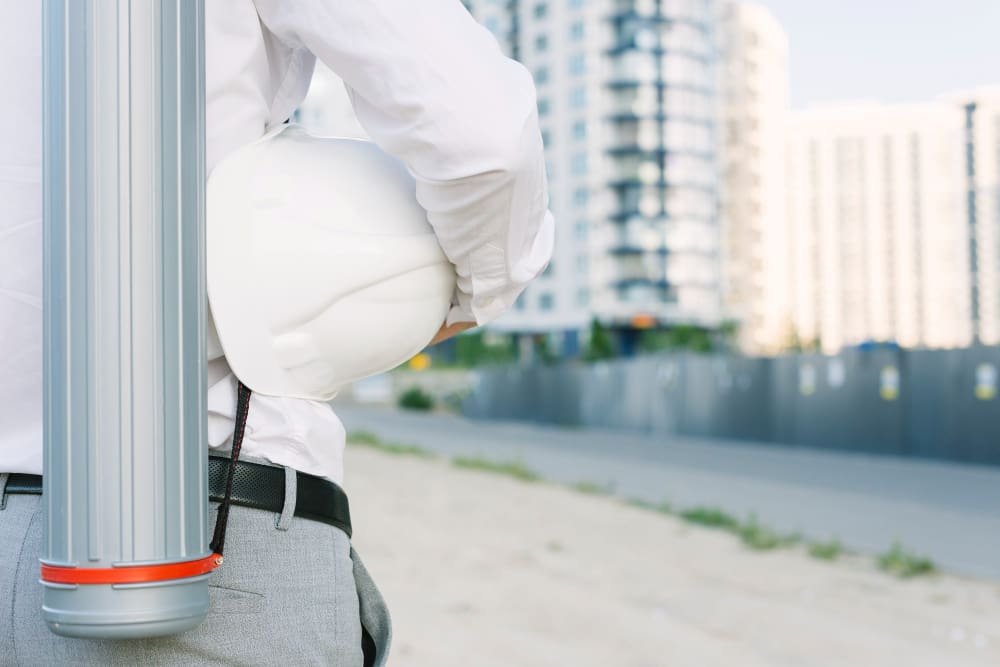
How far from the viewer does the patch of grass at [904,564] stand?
20.0 feet

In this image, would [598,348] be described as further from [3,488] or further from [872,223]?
[872,223]

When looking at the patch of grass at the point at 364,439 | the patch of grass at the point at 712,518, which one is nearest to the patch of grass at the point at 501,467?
the patch of grass at the point at 364,439

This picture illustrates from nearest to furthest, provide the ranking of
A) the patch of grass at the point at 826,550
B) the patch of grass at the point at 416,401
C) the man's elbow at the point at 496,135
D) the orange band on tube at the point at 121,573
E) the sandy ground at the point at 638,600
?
the orange band on tube at the point at 121,573, the man's elbow at the point at 496,135, the sandy ground at the point at 638,600, the patch of grass at the point at 826,550, the patch of grass at the point at 416,401

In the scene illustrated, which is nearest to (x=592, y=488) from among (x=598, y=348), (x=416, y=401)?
(x=416, y=401)

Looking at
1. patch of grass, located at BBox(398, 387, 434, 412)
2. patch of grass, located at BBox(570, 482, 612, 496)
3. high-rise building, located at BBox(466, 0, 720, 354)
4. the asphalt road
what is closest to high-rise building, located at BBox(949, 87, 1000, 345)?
high-rise building, located at BBox(466, 0, 720, 354)

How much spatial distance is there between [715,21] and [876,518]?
60.6 meters

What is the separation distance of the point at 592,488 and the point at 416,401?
22970 mm

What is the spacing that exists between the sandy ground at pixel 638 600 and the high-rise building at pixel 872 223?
300ft

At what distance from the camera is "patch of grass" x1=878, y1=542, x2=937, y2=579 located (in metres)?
6.09

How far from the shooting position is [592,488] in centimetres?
1016

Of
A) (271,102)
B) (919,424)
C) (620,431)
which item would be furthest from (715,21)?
(271,102)

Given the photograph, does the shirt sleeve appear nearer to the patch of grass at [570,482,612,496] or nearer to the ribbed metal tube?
Answer: the ribbed metal tube

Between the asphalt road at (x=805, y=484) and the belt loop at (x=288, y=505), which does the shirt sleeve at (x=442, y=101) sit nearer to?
the belt loop at (x=288, y=505)

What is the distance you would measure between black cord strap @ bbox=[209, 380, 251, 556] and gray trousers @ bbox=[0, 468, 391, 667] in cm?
1
